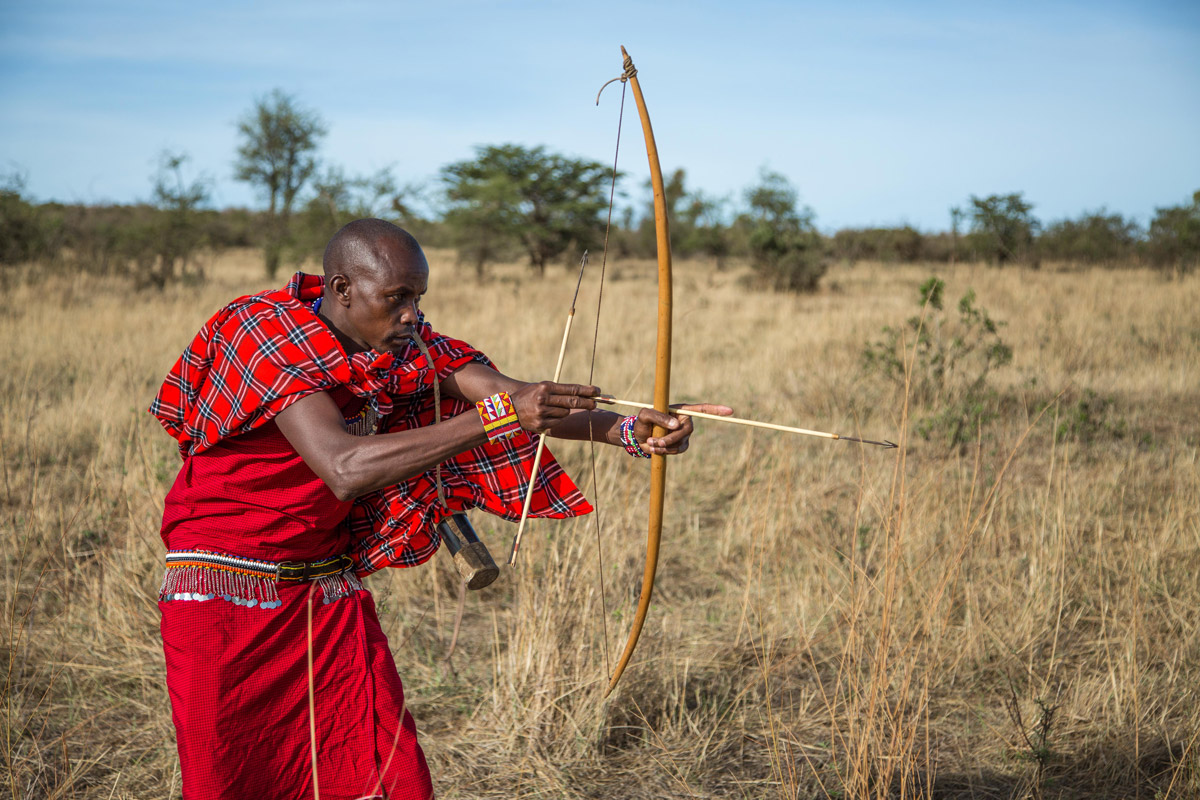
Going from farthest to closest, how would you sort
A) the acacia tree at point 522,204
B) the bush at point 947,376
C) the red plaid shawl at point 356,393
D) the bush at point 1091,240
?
the acacia tree at point 522,204 < the bush at point 1091,240 < the bush at point 947,376 < the red plaid shawl at point 356,393

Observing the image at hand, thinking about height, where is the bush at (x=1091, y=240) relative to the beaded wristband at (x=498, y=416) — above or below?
above

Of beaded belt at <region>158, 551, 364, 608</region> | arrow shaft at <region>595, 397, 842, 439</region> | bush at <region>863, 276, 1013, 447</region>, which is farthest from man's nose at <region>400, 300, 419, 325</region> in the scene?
bush at <region>863, 276, 1013, 447</region>

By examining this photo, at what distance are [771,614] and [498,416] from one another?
7.61 ft

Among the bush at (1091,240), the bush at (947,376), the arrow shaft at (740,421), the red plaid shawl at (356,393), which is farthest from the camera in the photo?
the bush at (1091,240)

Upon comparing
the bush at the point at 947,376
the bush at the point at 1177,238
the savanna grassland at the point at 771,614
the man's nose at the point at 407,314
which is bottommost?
the savanna grassland at the point at 771,614

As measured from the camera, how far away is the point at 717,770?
2.76 meters

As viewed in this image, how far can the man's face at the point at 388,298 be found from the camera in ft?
5.99

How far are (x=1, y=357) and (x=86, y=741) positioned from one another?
5616 mm

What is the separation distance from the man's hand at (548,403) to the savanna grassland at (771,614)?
787 mm

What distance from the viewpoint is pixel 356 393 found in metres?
1.86

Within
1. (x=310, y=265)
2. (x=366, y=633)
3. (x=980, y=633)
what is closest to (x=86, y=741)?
(x=366, y=633)

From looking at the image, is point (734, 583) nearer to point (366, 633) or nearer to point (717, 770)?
point (717, 770)

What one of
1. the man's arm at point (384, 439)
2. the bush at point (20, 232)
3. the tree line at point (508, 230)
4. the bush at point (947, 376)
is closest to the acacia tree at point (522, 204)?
the tree line at point (508, 230)

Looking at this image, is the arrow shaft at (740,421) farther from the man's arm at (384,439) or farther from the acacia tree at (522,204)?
the acacia tree at (522,204)
